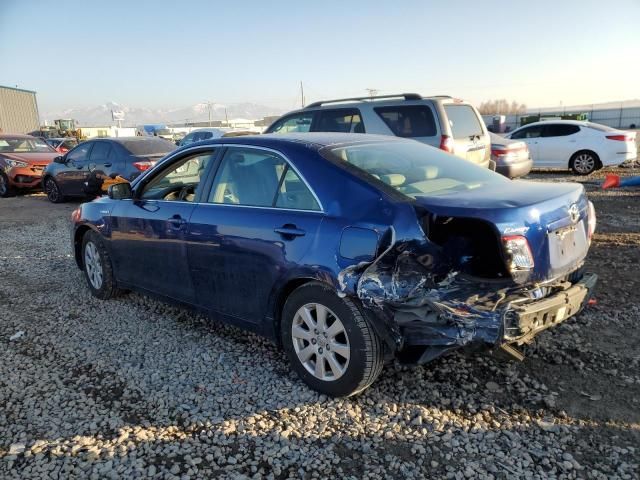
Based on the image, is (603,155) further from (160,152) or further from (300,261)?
(300,261)

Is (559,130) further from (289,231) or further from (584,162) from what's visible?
(289,231)

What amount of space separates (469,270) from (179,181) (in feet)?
9.27

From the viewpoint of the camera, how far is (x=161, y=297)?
448 centimetres

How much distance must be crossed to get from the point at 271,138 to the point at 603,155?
12.8 meters

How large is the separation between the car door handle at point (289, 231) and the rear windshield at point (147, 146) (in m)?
8.62

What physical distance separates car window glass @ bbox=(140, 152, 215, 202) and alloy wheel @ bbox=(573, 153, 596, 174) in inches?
499

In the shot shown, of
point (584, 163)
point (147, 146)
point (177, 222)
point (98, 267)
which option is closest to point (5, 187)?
point (147, 146)

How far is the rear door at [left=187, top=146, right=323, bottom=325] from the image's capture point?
336 centimetres

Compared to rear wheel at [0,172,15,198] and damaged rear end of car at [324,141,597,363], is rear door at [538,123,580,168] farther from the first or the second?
rear wheel at [0,172,15,198]

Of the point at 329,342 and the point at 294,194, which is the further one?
the point at 294,194

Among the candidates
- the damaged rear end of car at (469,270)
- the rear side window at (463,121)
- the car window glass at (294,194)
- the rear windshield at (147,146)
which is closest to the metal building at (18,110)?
the rear windshield at (147,146)

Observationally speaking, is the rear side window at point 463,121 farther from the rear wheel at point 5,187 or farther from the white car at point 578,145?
the rear wheel at point 5,187

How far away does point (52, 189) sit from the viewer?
1262 centimetres

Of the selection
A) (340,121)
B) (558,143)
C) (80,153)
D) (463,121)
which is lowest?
(558,143)
